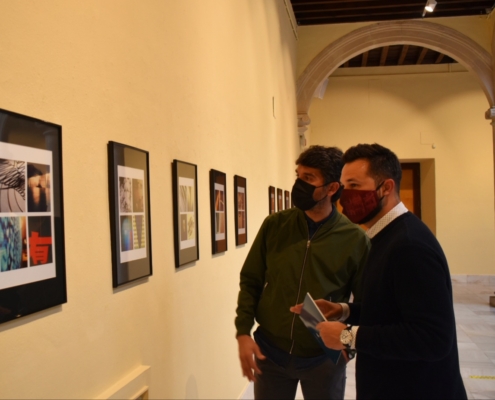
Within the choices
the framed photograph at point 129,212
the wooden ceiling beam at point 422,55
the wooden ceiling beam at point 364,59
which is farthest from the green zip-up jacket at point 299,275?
the wooden ceiling beam at point 422,55

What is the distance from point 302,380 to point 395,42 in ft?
32.6

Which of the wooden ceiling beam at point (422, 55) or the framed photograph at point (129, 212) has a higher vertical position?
the wooden ceiling beam at point (422, 55)

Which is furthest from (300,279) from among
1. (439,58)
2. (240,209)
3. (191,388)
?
(439,58)

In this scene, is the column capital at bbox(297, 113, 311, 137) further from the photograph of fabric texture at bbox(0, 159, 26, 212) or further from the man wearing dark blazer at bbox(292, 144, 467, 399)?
the photograph of fabric texture at bbox(0, 159, 26, 212)

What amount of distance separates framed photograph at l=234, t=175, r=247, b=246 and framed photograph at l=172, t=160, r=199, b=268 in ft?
4.19

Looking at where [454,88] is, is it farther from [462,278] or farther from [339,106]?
[462,278]

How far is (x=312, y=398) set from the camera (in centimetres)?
266

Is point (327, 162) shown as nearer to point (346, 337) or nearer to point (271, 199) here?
point (346, 337)

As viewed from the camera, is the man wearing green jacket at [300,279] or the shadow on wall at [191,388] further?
the shadow on wall at [191,388]

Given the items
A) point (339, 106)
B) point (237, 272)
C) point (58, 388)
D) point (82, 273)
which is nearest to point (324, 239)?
point (82, 273)

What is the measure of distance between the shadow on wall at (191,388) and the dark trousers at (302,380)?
64 cm

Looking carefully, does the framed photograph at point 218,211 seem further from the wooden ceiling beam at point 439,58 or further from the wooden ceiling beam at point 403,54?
the wooden ceiling beam at point 439,58

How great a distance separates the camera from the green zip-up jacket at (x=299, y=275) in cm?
260

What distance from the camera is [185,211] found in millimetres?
3180
